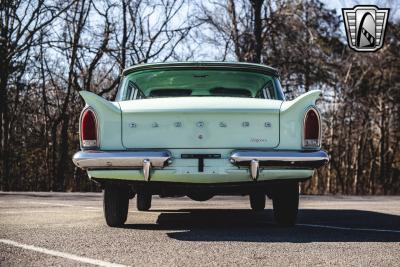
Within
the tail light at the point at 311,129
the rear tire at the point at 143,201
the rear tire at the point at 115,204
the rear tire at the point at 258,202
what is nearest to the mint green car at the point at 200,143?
the tail light at the point at 311,129

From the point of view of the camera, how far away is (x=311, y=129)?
5.61m

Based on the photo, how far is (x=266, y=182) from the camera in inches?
219

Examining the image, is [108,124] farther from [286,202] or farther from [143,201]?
[143,201]

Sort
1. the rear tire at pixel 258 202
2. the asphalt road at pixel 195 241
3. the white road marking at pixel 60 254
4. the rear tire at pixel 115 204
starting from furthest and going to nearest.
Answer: the rear tire at pixel 258 202
the rear tire at pixel 115 204
the asphalt road at pixel 195 241
the white road marking at pixel 60 254

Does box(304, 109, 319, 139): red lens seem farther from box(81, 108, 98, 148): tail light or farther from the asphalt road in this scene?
box(81, 108, 98, 148): tail light

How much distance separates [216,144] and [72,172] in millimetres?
31744

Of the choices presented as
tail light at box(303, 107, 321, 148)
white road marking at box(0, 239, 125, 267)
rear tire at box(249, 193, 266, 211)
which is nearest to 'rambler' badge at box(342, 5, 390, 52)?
rear tire at box(249, 193, 266, 211)

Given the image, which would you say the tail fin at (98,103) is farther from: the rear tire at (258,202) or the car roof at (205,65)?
the rear tire at (258,202)

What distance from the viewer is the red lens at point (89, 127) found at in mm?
Answer: 5598

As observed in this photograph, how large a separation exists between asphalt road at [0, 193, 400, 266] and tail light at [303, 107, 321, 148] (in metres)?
0.81

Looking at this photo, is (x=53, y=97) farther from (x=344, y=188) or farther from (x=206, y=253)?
(x=206, y=253)

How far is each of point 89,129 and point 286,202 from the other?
6.71 ft

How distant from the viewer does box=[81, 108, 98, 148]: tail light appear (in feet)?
18.4

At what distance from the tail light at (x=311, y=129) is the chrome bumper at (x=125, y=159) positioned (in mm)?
1242
